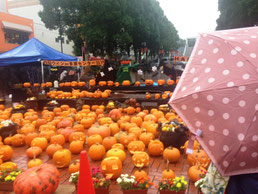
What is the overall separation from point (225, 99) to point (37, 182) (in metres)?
2.52

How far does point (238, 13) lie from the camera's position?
23.2 metres

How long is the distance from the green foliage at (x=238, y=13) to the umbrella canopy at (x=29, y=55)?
18.2 m

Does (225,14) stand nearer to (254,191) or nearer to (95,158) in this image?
(95,158)

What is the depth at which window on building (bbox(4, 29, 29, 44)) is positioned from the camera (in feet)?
93.4

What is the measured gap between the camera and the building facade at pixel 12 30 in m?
27.3

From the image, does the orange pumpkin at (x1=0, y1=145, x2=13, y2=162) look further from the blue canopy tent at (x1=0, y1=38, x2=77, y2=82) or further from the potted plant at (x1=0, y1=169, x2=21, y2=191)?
the blue canopy tent at (x1=0, y1=38, x2=77, y2=82)

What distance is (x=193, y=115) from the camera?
5.24 ft

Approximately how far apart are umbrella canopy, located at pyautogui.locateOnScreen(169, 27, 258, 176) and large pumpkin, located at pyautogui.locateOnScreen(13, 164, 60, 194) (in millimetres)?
2161

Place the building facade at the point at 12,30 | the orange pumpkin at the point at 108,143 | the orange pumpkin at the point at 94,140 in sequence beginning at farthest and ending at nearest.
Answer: the building facade at the point at 12,30
the orange pumpkin at the point at 94,140
the orange pumpkin at the point at 108,143

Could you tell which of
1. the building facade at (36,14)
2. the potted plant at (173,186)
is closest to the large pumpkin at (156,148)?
the potted plant at (173,186)

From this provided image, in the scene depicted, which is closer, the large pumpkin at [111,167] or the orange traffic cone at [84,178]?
the orange traffic cone at [84,178]

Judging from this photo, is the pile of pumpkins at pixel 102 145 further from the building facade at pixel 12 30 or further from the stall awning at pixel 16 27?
the stall awning at pixel 16 27

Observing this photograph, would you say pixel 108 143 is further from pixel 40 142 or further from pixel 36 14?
pixel 36 14

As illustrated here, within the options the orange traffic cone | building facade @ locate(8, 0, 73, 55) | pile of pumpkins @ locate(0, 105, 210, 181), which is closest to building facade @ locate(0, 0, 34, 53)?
building facade @ locate(8, 0, 73, 55)
